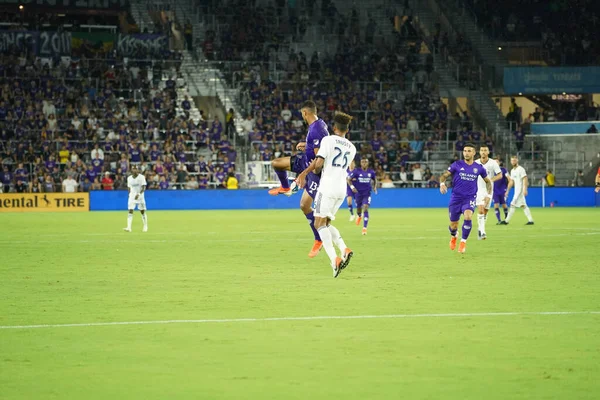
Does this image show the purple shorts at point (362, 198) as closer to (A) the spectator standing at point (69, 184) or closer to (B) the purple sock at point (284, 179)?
(B) the purple sock at point (284, 179)

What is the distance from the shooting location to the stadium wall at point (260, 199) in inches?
1943

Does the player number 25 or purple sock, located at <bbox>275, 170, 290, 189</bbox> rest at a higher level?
the player number 25

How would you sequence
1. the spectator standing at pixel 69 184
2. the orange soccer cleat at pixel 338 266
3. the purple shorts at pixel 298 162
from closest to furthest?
the orange soccer cleat at pixel 338 266 < the purple shorts at pixel 298 162 < the spectator standing at pixel 69 184

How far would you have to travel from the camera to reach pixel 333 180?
15555 mm

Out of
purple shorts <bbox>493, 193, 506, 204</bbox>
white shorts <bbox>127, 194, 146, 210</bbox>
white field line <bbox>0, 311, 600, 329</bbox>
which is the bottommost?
purple shorts <bbox>493, 193, 506, 204</bbox>

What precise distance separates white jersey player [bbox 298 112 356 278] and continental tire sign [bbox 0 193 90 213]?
34.8 meters

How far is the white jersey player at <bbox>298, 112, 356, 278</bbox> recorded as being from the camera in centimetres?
1525

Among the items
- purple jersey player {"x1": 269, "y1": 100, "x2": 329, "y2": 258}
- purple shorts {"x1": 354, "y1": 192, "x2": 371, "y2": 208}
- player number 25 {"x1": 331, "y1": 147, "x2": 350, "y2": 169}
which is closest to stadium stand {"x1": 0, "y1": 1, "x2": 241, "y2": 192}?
purple shorts {"x1": 354, "y1": 192, "x2": 371, "y2": 208}

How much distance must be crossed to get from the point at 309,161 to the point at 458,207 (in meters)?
4.73

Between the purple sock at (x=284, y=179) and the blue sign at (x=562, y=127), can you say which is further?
the blue sign at (x=562, y=127)

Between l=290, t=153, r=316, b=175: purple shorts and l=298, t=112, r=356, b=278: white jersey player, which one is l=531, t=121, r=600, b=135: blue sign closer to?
l=290, t=153, r=316, b=175: purple shorts

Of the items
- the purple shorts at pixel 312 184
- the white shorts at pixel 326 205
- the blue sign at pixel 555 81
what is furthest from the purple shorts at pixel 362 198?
the blue sign at pixel 555 81

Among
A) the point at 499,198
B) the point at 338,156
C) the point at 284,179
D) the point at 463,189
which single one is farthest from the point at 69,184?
the point at 338,156

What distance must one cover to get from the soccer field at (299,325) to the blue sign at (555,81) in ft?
126
